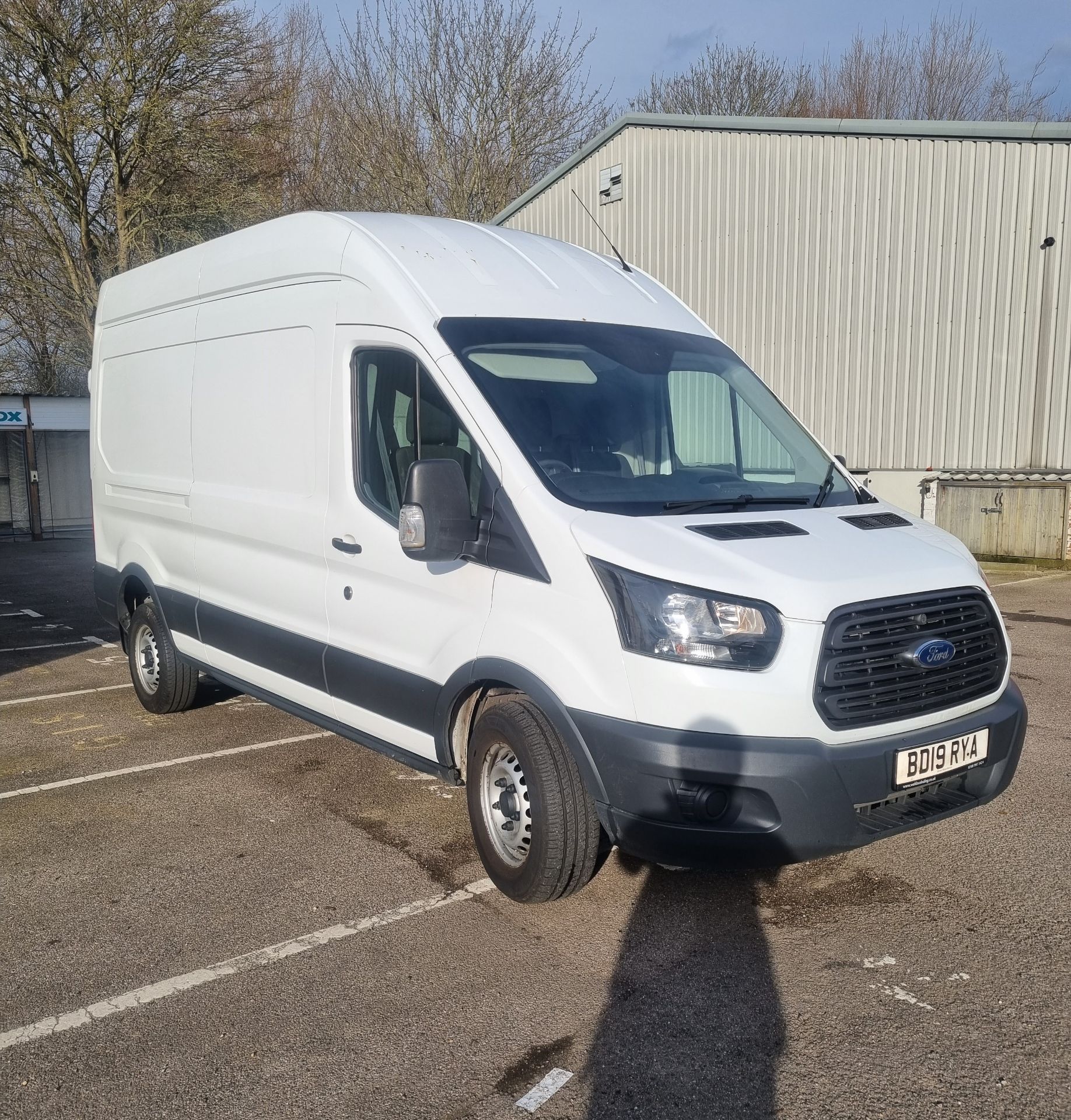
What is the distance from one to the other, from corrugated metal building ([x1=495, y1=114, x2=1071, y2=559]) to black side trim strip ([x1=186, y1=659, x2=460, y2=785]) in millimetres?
12848

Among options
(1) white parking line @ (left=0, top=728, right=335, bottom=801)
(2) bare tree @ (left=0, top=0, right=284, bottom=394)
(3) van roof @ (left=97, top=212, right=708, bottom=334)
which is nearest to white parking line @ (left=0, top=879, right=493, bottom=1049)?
(1) white parking line @ (left=0, top=728, right=335, bottom=801)

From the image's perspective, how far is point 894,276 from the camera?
Result: 16234 millimetres

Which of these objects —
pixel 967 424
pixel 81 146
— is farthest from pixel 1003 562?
pixel 81 146

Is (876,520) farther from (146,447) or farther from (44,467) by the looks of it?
(44,467)

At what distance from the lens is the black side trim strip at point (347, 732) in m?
4.22

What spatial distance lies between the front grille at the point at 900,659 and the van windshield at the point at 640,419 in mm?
716

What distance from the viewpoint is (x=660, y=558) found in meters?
3.35

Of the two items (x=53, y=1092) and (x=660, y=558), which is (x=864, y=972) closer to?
(x=660, y=558)

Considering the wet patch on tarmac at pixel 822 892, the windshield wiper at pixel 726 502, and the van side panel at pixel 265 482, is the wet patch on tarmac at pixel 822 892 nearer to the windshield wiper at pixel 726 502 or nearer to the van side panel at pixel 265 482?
the windshield wiper at pixel 726 502

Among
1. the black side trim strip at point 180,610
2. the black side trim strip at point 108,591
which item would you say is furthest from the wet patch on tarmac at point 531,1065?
the black side trim strip at point 108,591

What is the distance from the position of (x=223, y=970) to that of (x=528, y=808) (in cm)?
114

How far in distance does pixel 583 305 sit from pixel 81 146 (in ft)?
61.4

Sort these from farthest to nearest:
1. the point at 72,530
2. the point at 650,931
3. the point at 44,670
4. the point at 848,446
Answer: the point at 72,530
the point at 848,446
the point at 44,670
the point at 650,931

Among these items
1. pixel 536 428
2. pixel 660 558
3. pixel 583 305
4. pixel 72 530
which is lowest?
pixel 72 530
